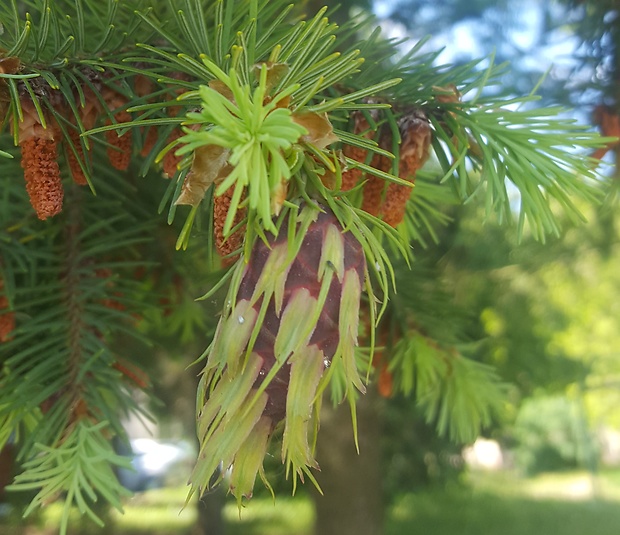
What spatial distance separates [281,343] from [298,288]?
0.07 ft

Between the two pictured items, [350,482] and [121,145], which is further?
[350,482]

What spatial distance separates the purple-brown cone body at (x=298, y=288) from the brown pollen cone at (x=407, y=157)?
0.38 ft

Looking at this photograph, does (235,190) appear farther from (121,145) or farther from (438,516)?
(438,516)

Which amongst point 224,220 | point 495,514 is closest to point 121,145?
point 224,220

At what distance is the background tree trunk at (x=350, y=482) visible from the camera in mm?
1664

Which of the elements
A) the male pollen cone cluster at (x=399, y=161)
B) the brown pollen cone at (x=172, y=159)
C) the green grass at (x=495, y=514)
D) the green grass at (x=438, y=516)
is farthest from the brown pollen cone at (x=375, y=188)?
the green grass at (x=495, y=514)

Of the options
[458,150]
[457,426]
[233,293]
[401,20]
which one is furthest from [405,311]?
[401,20]

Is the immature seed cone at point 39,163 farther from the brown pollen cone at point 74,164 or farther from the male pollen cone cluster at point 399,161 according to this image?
the male pollen cone cluster at point 399,161

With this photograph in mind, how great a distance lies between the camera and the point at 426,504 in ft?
12.5

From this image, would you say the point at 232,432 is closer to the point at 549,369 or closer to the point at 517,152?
the point at 517,152

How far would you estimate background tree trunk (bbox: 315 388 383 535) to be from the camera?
166 cm

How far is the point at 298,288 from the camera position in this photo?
222 mm

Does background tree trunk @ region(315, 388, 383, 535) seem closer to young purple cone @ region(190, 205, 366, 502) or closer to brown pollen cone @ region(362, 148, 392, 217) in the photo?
brown pollen cone @ region(362, 148, 392, 217)

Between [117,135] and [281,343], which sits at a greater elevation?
[117,135]
